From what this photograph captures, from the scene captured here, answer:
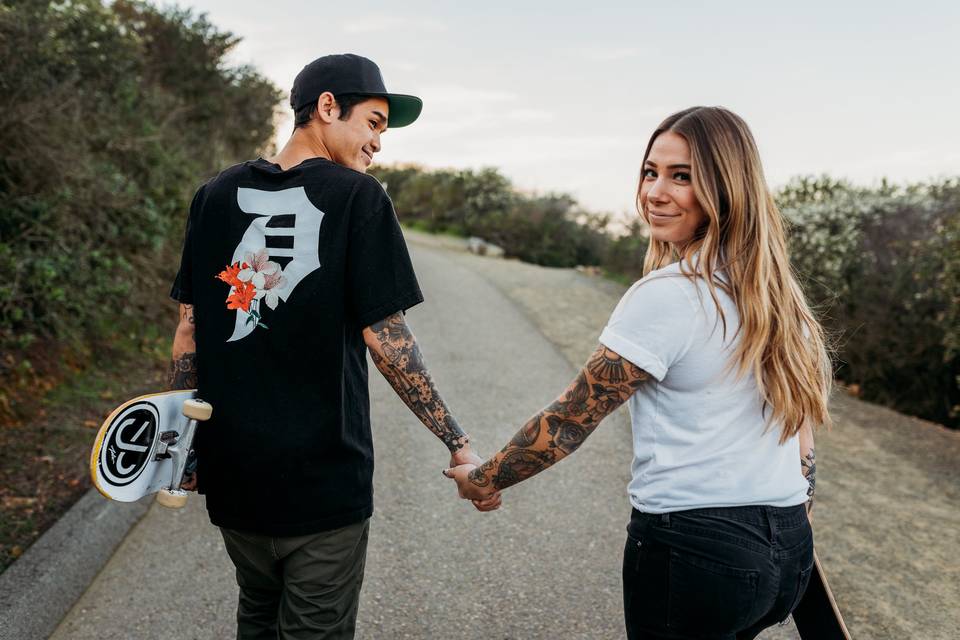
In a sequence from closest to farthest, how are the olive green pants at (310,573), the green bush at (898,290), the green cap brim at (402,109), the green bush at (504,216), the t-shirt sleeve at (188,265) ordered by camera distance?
the olive green pants at (310,573) → the t-shirt sleeve at (188,265) → the green cap brim at (402,109) → the green bush at (898,290) → the green bush at (504,216)

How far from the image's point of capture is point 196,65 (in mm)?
11500

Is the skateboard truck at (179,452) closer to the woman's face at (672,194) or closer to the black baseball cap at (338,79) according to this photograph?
the black baseball cap at (338,79)

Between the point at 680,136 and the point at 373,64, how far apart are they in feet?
3.09

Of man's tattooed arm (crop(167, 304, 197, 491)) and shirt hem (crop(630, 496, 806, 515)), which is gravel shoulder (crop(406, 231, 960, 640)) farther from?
man's tattooed arm (crop(167, 304, 197, 491))

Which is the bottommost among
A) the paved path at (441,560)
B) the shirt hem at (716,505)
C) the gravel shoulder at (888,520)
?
the paved path at (441,560)

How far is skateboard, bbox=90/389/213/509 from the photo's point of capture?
1.90 meters

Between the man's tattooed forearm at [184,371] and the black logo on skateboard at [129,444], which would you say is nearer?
the black logo on skateboard at [129,444]

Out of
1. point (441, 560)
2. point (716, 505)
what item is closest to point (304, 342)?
point (716, 505)

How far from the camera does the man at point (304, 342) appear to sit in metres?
1.92

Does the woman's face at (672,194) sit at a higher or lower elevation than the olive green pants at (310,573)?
higher

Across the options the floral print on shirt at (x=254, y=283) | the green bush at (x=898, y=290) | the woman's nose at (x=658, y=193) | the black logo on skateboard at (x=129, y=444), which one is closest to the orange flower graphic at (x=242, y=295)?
the floral print on shirt at (x=254, y=283)

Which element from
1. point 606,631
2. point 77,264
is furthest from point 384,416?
point 606,631

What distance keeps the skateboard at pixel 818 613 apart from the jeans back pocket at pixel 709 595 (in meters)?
0.36

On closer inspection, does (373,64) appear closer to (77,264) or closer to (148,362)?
(77,264)
